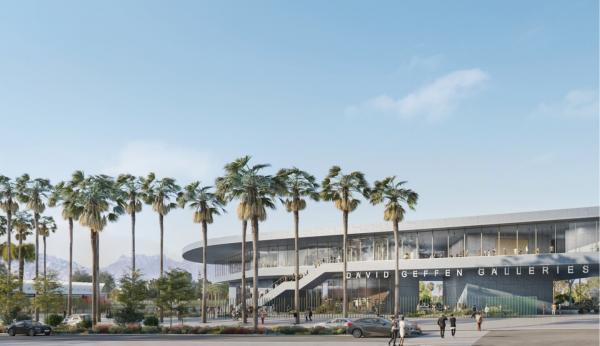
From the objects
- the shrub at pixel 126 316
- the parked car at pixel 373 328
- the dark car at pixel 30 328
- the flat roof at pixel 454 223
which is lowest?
the dark car at pixel 30 328

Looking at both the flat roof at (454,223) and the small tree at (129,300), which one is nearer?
the small tree at (129,300)

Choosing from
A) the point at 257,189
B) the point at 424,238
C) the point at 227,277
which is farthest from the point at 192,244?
the point at 257,189

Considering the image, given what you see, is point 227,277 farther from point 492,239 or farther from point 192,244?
point 492,239

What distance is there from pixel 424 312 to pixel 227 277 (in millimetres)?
41154

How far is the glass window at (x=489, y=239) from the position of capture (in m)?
→ 75.9

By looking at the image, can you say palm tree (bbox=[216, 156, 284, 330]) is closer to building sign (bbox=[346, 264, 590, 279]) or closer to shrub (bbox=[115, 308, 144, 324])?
shrub (bbox=[115, 308, 144, 324])

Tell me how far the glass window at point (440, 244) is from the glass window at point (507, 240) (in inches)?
251

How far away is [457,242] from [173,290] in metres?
35.3

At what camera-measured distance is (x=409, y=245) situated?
3228 inches

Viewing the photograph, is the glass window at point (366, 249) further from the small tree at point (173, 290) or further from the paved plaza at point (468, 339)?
the small tree at point (173, 290)

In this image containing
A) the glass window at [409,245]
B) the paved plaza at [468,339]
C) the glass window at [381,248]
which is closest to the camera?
the paved plaza at [468,339]

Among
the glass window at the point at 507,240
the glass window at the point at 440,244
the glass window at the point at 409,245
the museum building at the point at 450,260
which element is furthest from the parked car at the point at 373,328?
the glass window at the point at 409,245

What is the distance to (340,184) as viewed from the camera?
211 feet

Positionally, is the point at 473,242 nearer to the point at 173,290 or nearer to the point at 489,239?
the point at 489,239
